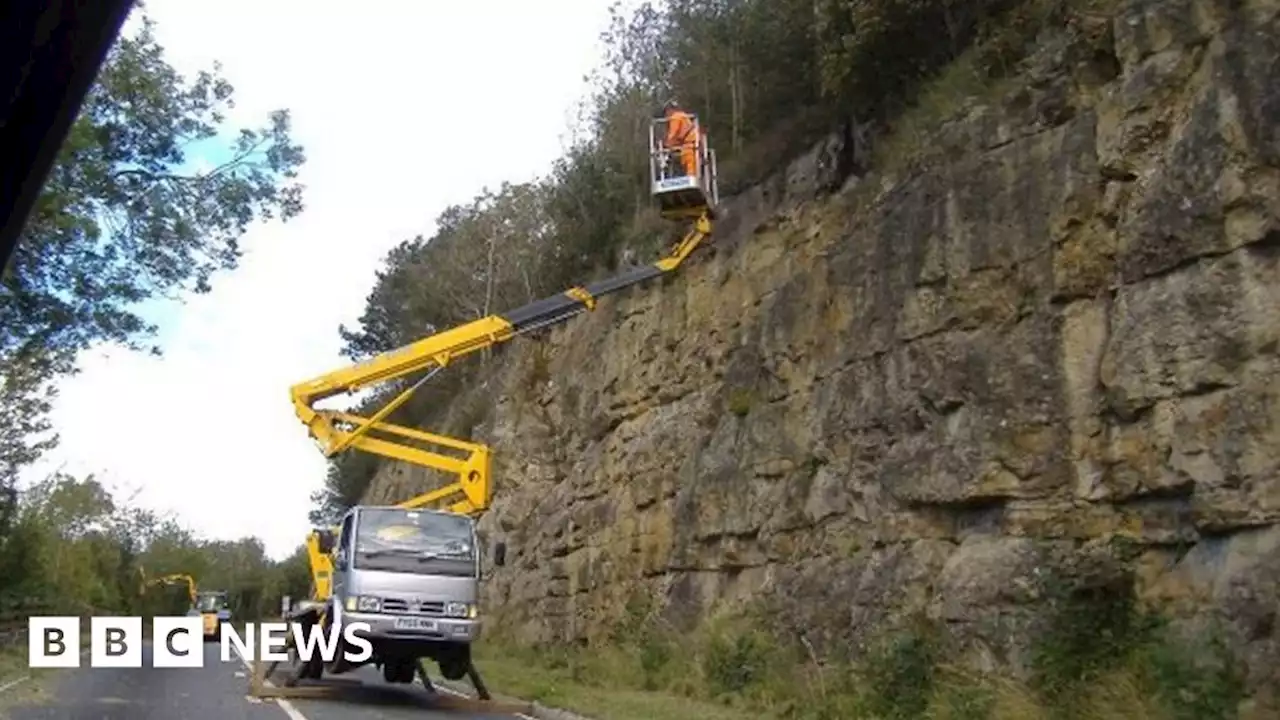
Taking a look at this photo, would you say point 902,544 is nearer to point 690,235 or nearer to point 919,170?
point 919,170

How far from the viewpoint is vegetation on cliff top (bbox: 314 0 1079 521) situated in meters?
20.1

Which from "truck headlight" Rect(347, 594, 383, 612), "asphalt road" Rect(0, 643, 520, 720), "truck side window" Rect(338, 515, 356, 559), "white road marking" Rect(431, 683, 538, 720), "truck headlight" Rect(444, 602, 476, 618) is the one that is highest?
"truck side window" Rect(338, 515, 356, 559)

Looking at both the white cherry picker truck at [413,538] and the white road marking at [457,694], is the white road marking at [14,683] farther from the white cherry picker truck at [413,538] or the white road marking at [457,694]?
the white road marking at [457,694]

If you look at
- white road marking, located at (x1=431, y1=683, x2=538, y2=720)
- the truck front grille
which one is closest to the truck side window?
the truck front grille

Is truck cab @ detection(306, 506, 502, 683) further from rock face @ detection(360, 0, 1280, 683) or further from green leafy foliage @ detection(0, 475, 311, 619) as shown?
green leafy foliage @ detection(0, 475, 311, 619)

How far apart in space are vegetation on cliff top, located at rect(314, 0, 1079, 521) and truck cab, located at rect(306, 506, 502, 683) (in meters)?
9.46

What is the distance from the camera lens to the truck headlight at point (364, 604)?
18.2m

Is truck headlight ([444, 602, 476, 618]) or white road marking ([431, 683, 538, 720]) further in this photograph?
truck headlight ([444, 602, 476, 618])

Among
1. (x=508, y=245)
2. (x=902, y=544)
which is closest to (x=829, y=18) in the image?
(x=902, y=544)

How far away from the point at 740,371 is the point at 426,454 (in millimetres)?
6045

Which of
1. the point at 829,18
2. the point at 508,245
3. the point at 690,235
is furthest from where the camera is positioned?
the point at 508,245

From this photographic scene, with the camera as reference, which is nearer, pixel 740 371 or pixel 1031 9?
pixel 1031 9

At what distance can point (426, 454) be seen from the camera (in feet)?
79.6

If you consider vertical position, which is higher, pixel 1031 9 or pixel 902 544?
pixel 1031 9
